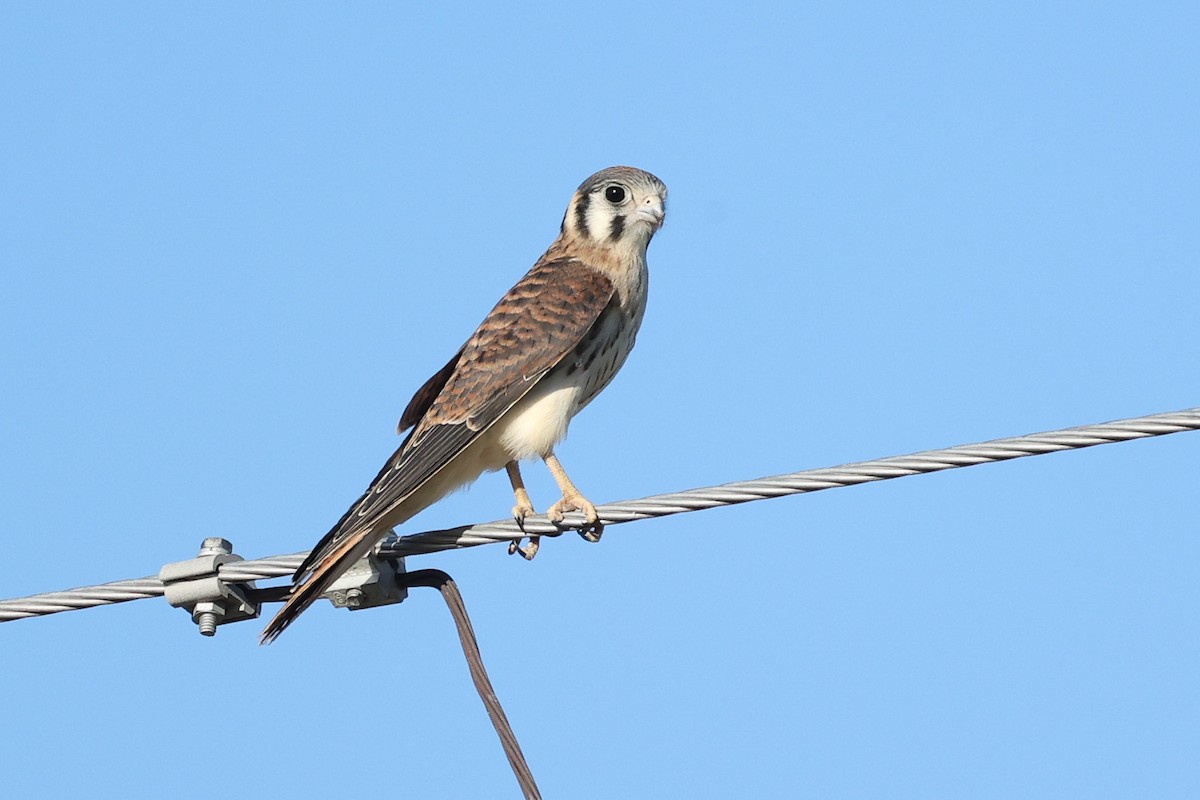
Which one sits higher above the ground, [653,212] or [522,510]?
[653,212]

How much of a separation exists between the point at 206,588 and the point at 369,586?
46 centimetres

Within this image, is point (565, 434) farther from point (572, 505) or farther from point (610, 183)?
point (610, 183)

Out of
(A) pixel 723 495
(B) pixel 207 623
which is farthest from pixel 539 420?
(A) pixel 723 495

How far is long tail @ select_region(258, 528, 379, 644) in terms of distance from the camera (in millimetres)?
4453

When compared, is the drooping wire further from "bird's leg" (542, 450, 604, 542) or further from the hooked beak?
the hooked beak

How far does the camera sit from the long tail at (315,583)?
14.6 feet

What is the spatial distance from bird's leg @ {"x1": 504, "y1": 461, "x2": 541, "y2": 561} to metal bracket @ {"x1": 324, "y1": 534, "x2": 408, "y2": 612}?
1.95 feet

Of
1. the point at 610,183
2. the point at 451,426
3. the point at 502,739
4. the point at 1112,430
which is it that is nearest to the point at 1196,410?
the point at 1112,430

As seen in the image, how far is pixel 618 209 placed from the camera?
6.09 meters

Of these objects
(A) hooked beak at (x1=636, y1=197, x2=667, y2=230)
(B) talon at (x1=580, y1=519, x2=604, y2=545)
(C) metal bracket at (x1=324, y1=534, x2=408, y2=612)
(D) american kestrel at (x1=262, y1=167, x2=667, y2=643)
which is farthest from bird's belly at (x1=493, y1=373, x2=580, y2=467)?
(C) metal bracket at (x1=324, y1=534, x2=408, y2=612)

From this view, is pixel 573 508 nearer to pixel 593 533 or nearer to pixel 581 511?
pixel 581 511

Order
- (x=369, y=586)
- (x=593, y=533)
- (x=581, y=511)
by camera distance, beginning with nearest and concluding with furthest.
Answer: (x=369, y=586)
(x=593, y=533)
(x=581, y=511)

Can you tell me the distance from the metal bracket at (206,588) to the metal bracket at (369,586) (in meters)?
0.26

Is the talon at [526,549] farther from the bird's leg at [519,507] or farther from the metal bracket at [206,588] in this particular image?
the metal bracket at [206,588]
